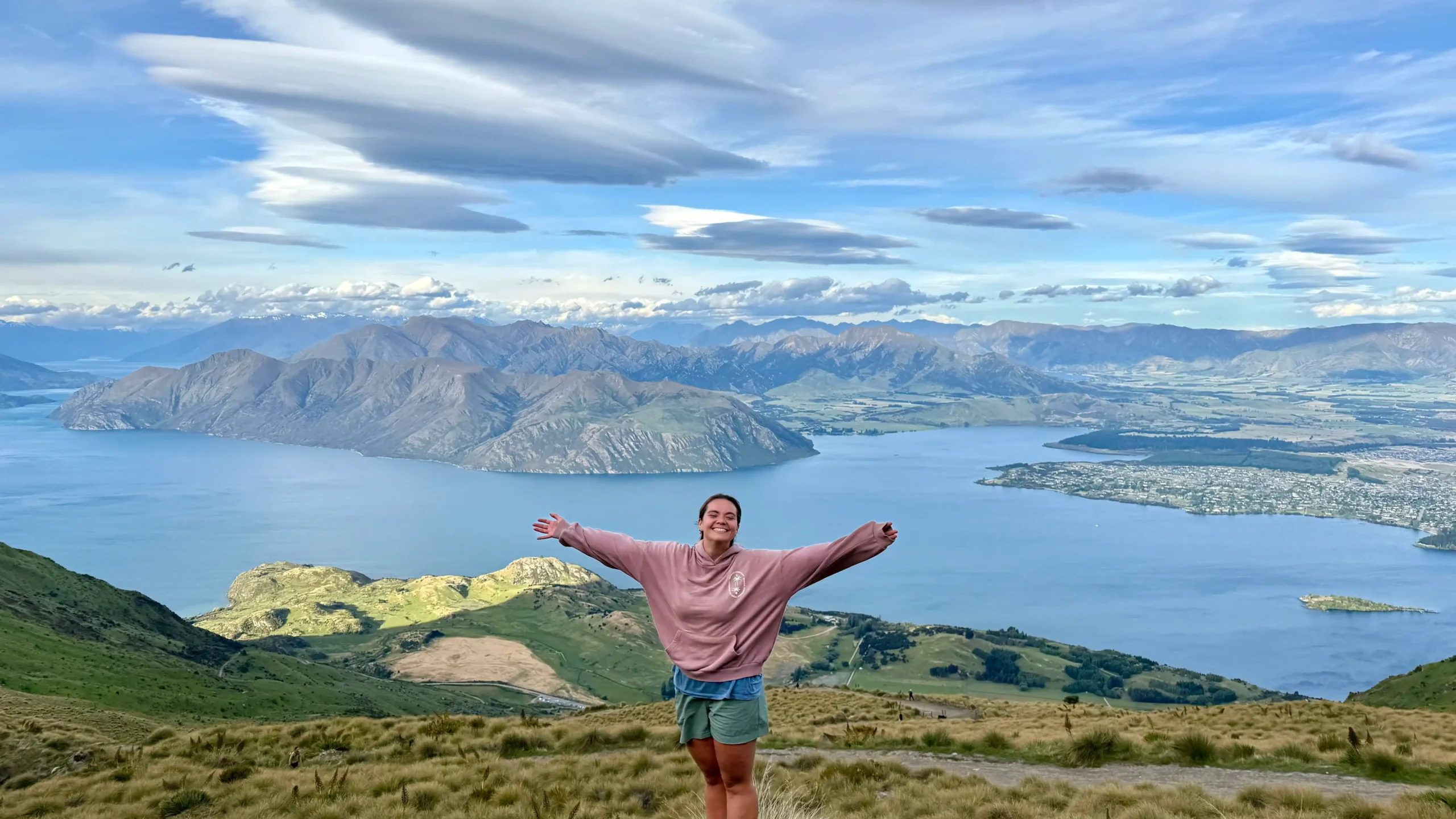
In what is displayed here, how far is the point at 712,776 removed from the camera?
24.5ft

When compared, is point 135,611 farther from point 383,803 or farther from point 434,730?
point 383,803

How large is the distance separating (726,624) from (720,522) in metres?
0.86

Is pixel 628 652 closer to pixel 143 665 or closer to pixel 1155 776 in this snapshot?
pixel 143 665

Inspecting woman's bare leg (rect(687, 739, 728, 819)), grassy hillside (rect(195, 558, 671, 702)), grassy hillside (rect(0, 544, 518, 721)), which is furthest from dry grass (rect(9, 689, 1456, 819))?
grassy hillside (rect(195, 558, 671, 702))

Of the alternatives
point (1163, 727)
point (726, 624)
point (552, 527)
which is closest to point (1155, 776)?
point (1163, 727)

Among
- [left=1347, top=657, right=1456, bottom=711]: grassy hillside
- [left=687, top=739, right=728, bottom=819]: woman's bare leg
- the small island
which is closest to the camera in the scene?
[left=687, top=739, right=728, bottom=819]: woman's bare leg

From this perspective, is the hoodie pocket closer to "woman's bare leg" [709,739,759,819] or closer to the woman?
the woman

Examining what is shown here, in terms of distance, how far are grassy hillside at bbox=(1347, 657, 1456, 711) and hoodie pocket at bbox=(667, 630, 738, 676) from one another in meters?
36.3

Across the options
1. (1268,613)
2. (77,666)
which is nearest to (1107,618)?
(1268,613)

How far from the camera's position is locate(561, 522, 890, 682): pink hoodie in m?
6.98

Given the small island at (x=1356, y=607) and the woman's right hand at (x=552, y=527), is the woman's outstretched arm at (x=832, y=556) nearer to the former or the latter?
the woman's right hand at (x=552, y=527)

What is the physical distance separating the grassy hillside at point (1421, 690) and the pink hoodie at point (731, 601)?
3602cm

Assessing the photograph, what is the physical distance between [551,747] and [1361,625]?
223048mm

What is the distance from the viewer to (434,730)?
57.4 ft
